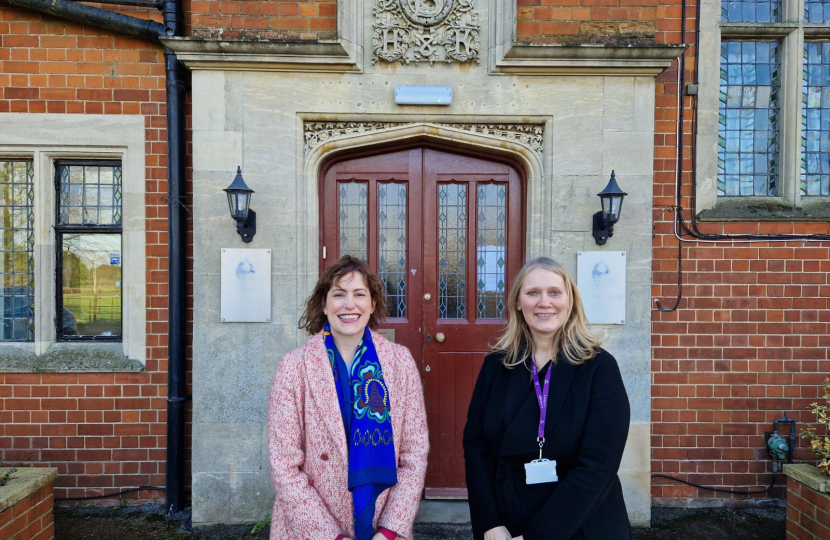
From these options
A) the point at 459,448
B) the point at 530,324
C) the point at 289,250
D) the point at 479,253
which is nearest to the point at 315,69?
the point at 289,250

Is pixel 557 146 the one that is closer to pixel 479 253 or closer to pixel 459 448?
pixel 479 253

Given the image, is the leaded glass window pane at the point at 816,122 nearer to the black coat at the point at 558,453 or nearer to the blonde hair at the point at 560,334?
the blonde hair at the point at 560,334

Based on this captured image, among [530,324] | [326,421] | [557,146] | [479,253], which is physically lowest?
[326,421]

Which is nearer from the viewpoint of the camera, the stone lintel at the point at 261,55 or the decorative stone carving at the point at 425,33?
the stone lintel at the point at 261,55

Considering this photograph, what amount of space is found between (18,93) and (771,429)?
6423 millimetres

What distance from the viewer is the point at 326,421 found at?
2.04m

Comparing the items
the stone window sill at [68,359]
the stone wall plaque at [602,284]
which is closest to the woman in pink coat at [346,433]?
the stone wall plaque at [602,284]

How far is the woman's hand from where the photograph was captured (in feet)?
6.60

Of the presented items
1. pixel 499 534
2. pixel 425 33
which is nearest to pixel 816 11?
pixel 425 33

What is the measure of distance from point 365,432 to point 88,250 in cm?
326

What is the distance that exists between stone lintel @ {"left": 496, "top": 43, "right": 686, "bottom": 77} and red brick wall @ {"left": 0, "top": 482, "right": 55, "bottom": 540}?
165 inches

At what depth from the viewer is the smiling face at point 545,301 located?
2.04 meters

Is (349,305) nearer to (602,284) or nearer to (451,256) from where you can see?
(451,256)

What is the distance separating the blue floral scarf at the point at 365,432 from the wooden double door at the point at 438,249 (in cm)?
175
